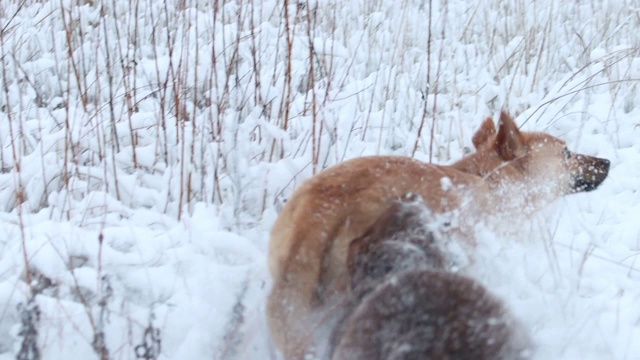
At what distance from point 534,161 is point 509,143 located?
17 cm

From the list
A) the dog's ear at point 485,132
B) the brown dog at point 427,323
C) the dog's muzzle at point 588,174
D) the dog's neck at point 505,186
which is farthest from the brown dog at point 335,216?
the dog's muzzle at point 588,174

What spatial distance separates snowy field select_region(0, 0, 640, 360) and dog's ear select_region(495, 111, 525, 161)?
368 mm

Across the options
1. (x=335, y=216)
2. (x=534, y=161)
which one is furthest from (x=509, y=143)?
(x=335, y=216)

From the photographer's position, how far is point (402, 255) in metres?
2.47

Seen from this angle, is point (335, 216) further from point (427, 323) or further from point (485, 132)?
point (485, 132)

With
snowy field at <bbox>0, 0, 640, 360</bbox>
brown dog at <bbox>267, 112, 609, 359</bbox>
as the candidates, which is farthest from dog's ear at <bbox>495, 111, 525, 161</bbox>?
snowy field at <bbox>0, 0, 640, 360</bbox>

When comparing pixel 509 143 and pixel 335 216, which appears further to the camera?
pixel 509 143

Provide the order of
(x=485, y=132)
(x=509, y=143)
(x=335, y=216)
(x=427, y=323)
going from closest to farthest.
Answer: (x=427, y=323), (x=335, y=216), (x=509, y=143), (x=485, y=132)

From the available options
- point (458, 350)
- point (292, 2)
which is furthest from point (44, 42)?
point (458, 350)

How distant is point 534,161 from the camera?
3.78 meters

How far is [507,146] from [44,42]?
461 cm

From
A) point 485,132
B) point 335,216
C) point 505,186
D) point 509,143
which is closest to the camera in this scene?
point 335,216

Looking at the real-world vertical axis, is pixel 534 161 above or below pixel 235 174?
above

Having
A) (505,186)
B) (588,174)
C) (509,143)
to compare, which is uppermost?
(509,143)
